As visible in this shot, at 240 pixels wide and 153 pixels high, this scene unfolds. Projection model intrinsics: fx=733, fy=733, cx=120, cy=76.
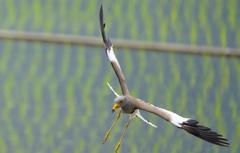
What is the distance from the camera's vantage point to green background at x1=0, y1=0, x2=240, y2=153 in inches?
155

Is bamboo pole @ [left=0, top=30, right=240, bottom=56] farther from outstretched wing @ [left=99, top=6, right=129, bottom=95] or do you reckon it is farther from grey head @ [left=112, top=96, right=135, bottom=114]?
grey head @ [left=112, top=96, right=135, bottom=114]

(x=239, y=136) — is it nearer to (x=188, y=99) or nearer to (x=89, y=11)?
(x=188, y=99)

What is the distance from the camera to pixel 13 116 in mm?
3959

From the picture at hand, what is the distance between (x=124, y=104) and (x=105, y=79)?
3.88 ft

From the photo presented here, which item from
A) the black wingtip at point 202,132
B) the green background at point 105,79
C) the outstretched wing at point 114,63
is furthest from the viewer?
the green background at point 105,79

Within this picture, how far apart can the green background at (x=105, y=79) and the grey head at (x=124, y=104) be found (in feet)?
3.55

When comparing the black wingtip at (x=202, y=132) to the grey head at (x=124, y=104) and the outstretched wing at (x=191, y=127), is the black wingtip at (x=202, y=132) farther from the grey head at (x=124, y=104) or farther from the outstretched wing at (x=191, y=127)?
the grey head at (x=124, y=104)

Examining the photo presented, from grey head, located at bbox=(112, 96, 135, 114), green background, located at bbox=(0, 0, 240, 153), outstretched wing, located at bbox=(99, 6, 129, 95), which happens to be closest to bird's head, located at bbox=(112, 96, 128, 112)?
grey head, located at bbox=(112, 96, 135, 114)

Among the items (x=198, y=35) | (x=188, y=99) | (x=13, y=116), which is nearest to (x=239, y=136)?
(x=188, y=99)

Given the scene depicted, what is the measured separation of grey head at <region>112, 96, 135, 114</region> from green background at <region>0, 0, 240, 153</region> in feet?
3.55

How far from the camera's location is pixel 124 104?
280 centimetres

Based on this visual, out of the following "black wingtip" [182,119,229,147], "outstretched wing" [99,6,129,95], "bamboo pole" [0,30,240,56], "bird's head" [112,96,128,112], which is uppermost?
"bamboo pole" [0,30,240,56]

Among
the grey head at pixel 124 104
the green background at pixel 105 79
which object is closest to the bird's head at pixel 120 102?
the grey head at pixel 124 104

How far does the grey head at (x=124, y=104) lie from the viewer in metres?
2.79
